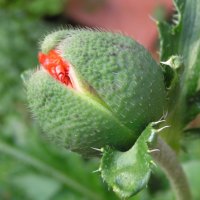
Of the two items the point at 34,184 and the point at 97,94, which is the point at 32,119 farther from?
the point at 97,94

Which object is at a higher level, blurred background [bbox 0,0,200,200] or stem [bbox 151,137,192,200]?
stem [bbox 151,137,192,200]

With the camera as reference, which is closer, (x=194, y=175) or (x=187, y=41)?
(x=187, y=41)

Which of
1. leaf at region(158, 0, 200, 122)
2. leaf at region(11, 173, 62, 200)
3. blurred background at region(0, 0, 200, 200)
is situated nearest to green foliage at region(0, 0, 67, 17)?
blurred background at region(0, 0, 200, 200)

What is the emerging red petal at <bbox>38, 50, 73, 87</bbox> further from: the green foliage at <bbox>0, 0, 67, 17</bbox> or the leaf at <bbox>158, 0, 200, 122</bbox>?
the green foliage at <bbox>0, 0, 67, 17</bbox>

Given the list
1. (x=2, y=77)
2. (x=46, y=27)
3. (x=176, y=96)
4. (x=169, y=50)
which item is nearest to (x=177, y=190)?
(x=176, y=96)

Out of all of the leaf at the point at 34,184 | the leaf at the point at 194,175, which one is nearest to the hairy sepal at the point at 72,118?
the leaf at the point at 194,175

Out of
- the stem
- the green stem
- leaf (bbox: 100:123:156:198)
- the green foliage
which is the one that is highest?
leaf (bbox: 100:123:156:198)

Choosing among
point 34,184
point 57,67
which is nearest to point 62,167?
point 34,184
